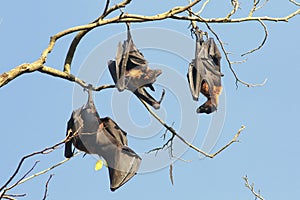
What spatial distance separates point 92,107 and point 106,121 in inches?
8.6

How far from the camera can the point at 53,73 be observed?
481 cm

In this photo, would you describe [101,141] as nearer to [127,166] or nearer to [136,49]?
[127,166]

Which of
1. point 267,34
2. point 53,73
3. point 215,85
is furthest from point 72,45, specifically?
point 215,85

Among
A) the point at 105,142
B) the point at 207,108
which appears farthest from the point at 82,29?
the point at 207,108

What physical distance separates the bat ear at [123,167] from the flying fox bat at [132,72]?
0.76 m

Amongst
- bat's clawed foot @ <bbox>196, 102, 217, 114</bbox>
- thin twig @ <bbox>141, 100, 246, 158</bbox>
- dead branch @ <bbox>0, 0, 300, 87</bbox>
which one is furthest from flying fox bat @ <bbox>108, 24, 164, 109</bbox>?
bat's clawed foot @ <bbox>196, 102, 217, 114</bbox>

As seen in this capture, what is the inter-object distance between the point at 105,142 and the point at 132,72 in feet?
2.53

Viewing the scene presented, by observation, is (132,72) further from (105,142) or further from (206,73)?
(206,73)

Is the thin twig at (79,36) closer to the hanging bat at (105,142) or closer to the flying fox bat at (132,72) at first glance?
the flying fox bat at (132,72)

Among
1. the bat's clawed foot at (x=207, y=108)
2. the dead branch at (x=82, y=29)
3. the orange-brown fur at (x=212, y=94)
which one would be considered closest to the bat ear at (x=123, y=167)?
the bat's clawed foot at (x=207, y=108)

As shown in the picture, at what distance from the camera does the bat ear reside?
256 inches

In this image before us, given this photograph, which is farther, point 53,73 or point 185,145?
point 185,145

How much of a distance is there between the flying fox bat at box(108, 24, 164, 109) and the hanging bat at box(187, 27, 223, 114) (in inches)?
26.2

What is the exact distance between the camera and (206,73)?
7.14m
